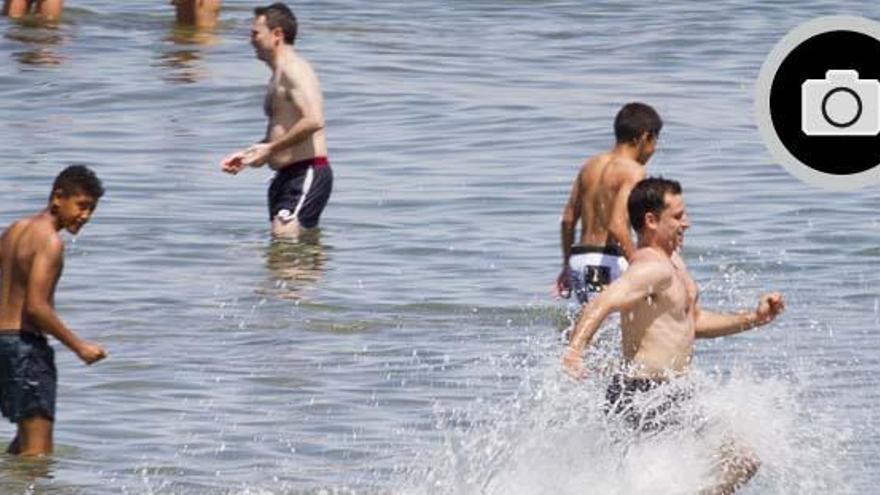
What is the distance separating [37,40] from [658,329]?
1575 centimetres

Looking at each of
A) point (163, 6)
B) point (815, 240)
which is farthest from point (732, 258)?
point (163, 6)

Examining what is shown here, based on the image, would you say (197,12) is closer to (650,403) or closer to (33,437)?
(33,437)

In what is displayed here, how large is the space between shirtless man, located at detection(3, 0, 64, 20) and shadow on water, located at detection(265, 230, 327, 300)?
371 inches

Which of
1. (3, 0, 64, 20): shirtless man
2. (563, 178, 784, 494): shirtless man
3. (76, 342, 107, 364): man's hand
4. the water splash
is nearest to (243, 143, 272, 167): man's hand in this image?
the water splash

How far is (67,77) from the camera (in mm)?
23328

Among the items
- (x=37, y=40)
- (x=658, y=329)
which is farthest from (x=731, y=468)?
(x=37, y=40)

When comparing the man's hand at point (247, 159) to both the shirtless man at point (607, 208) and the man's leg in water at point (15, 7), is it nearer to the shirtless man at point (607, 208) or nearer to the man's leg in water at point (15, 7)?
the shirtless man at point (607, 208)

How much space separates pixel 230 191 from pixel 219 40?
673 centimetres

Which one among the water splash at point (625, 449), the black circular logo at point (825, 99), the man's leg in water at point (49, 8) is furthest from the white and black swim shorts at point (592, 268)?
the man's leg in water at point (49, 8)

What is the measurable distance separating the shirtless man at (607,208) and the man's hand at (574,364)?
9.96ft

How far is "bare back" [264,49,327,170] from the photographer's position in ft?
51.8

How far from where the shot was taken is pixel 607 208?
13078mm

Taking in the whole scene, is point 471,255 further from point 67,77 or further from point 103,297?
point 67,77

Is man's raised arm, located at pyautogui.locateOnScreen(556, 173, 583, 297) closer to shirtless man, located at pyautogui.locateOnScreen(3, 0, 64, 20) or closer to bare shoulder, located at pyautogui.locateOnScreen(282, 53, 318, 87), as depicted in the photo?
bare shoulder, located at pyautogui.locateOnScreen(282, 53, 318, 87)
